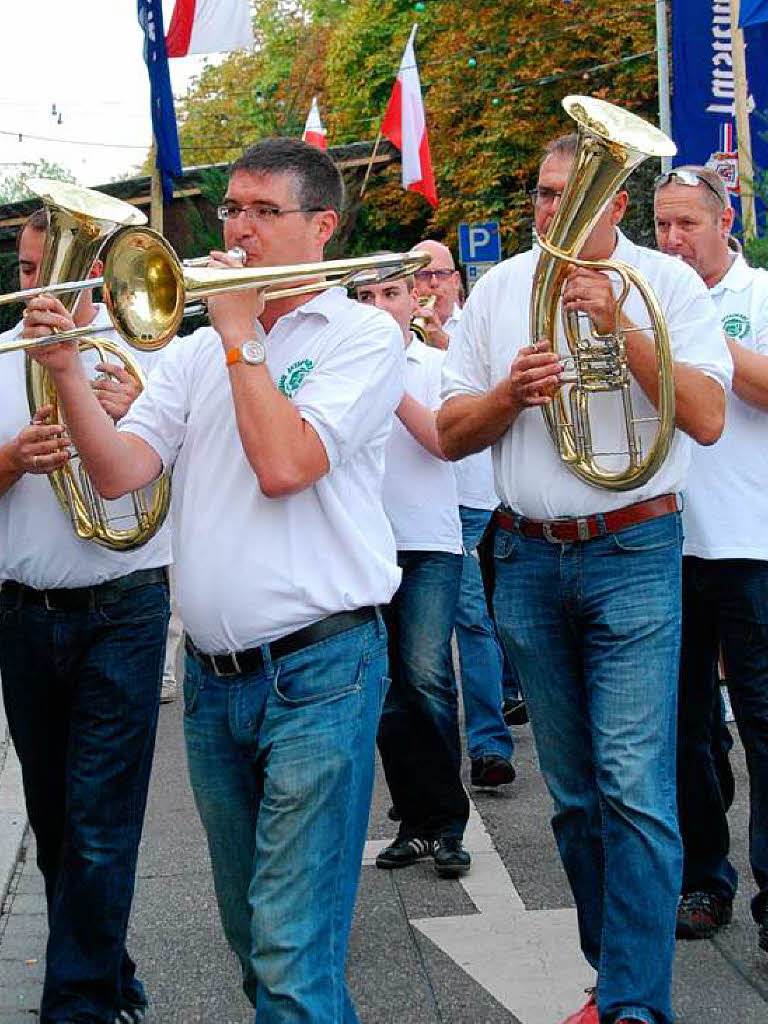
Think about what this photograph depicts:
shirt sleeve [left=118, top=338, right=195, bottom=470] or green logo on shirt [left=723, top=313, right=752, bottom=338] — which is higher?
shirt sleeve [left=118, top=338, right=195, bottom=470]

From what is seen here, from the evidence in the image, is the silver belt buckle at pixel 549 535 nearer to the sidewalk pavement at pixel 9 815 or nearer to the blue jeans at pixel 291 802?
the blue jeans at pixel 291 802

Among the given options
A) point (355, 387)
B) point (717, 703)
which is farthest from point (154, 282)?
point (717, 703)

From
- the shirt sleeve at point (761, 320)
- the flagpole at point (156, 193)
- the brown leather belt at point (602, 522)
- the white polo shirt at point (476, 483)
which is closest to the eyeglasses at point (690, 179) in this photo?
the shirt sleeve at point (761, 320)

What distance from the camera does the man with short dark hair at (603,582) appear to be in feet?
13.1

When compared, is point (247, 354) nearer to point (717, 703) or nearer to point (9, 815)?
point (717, 703)

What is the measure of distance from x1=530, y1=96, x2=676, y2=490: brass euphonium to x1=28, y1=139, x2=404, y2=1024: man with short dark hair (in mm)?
600

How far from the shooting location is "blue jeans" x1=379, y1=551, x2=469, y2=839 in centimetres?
578

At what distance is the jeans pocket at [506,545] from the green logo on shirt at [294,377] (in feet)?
3.18

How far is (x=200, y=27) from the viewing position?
1619cm

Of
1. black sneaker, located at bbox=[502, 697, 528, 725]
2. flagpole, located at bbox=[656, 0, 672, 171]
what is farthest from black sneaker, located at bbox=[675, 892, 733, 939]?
flagpole, located at bbox=[656, 0, 672, 171]

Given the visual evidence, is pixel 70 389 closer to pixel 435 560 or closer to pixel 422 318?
pixel 435 560

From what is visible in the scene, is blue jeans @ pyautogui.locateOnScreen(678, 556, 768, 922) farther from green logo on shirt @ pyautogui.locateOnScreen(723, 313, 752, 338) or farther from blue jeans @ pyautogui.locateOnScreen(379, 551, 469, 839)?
blue jeans @ pyautogui.locateOnScreen(379, 551, 469, 839)

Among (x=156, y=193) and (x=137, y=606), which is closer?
(x=137, y=606)

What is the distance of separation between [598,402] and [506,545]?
1.43ft
